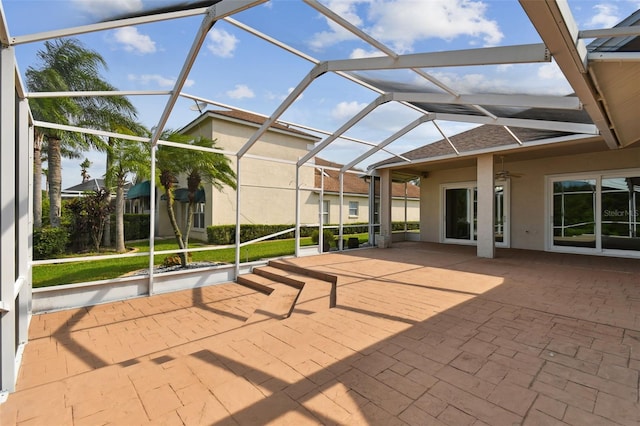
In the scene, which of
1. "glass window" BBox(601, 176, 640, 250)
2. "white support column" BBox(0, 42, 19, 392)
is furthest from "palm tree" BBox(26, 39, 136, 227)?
"glass window" BBox(601, 176, 640, 250)

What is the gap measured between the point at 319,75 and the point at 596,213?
1022 cm

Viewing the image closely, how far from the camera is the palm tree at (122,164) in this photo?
11.6 m

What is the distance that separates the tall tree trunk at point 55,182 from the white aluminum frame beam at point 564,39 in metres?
15.1

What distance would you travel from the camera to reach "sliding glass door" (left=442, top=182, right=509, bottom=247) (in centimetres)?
1175

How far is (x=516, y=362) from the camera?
9.91 feet

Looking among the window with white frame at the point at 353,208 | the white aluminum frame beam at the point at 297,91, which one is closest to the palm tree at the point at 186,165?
the white aluminum frame beam at the point at 297,91

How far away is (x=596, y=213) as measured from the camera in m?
9.67

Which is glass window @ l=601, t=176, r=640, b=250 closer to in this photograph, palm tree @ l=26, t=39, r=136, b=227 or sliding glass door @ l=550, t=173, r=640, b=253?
sliding glass door @ l=550, t=173, r=640, b=253

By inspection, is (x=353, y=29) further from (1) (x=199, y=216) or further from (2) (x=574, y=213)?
(1) (x=199, y=216)

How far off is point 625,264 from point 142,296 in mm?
12200

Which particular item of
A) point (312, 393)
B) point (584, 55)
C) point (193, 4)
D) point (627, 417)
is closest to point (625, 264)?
point (584, 55)

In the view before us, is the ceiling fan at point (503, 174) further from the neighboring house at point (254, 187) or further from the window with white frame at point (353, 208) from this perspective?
the window with white frame at point (353, 208)

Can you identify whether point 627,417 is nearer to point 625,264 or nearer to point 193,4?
point 193,4

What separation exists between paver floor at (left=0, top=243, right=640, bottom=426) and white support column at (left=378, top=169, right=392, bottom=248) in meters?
6.56
